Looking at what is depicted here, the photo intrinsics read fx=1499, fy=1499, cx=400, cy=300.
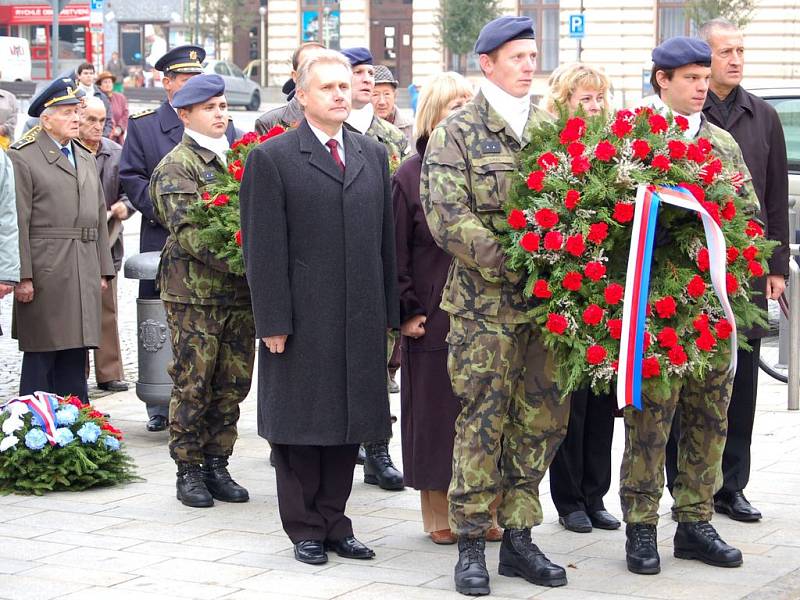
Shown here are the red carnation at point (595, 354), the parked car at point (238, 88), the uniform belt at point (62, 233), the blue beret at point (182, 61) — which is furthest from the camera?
the parked car at point (238, 88)

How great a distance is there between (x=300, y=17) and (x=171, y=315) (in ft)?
157

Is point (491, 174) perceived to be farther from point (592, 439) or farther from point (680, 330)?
point (592, 439)

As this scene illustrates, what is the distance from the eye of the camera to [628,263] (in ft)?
16.9

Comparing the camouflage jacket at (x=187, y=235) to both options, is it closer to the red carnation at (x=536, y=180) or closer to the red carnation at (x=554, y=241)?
the red carnation at (x=536, y=180)

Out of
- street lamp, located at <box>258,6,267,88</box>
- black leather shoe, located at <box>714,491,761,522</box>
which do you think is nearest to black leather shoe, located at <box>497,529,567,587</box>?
black leather shoe, located at <box>714,491,761,522</box>

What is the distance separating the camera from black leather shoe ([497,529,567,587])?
5.38m

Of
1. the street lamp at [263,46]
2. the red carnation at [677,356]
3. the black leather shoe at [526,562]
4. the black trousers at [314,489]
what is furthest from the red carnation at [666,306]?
the street lamp at [263,46]

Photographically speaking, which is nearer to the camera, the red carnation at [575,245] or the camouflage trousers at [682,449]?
the red carnation at [575,245]

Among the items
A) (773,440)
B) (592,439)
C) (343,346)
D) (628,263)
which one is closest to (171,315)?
(343,346)

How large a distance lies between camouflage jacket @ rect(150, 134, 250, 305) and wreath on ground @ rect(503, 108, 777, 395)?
1.92 m

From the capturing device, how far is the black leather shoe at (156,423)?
856cm

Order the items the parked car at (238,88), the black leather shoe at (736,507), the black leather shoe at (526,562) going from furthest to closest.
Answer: the parked car at (238,88) < the black leather shoe at (736,507) < the black leather shoe at (526,562)

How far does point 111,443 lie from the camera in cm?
727

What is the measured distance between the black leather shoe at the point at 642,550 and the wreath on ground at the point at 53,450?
2759mm
